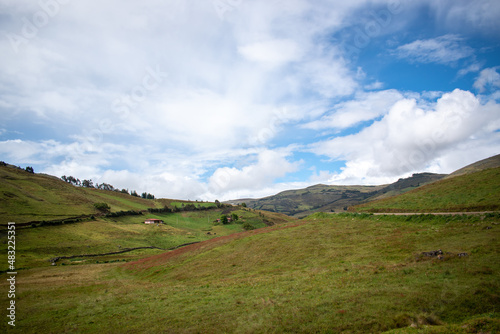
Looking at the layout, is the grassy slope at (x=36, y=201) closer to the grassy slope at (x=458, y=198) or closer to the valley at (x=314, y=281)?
the valley at (x=314, y=281)

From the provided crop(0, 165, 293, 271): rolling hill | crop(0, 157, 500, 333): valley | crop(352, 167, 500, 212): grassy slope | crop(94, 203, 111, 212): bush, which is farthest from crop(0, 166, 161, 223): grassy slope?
crop(352, 167, 500, 212): grassy slope

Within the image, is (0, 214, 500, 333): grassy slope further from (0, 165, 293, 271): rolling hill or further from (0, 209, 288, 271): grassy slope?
(0, 165, 293, 271): rolling hill

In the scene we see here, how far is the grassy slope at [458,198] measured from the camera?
111 ft

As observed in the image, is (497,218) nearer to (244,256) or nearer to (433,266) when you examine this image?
(433,266)

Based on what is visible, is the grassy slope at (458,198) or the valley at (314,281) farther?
the grassy slope at (458,198)

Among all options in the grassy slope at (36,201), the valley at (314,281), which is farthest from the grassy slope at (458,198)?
the grassy slope at (36,201)

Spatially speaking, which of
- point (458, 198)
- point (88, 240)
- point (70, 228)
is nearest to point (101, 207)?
point (70, 228)

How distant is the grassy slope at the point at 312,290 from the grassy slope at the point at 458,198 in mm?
5641

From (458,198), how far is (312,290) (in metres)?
35.3

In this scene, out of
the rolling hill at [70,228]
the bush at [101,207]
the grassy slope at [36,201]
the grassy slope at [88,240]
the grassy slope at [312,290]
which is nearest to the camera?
the grassy slope at [312,290]

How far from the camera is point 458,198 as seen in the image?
1516 inches

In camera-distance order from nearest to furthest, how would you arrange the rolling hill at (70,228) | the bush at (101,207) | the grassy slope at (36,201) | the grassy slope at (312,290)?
the grassy slope at (312,290) → the rolling hill at (70,228) → the grassy slope at (36,201) → the bush at (101,207)

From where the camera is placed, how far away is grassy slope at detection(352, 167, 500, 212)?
33719mm

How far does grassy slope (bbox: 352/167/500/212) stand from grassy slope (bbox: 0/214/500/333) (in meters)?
5.64
